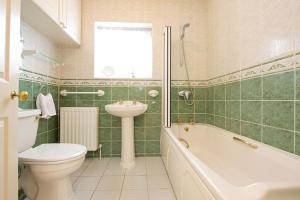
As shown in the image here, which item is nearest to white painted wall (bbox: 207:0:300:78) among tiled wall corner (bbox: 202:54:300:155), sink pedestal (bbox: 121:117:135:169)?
tiled wall corner (bbox: 202:54:300:155)

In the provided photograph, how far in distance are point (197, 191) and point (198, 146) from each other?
57.8 inches

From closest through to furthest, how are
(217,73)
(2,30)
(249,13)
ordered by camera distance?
(2,30)
(249,13)
(217,73)

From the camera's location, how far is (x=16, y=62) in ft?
3.33

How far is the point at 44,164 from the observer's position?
1.28 m

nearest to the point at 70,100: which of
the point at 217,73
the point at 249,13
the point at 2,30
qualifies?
the point at 2,30

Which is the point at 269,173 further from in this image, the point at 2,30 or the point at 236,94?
the point at 2,30

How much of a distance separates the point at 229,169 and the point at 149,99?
1312 millimetres

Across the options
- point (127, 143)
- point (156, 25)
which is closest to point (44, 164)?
point (127, 143)

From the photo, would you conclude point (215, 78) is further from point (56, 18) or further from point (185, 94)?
point (56, 18)

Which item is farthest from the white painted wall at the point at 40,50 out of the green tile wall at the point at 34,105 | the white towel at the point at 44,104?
the white towel at the point at 44,104

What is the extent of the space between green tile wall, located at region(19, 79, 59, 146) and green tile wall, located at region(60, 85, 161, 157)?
0.80ft

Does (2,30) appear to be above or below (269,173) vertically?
above

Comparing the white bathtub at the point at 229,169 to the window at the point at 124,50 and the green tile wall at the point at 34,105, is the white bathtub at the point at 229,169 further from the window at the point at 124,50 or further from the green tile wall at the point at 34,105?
the green tile wall at the point at 34,105

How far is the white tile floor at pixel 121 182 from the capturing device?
163 centimetres
